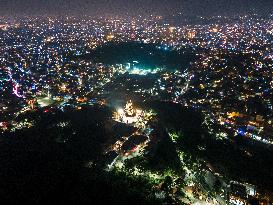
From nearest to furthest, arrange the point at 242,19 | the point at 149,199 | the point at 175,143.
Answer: the point at 149,199 < the point at 175,143 < the point at 242,19

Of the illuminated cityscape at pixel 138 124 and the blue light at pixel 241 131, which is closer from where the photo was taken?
the illuminated cityscape at pixel 138 124

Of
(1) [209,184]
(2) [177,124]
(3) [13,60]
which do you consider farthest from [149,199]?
(3) [13,60]

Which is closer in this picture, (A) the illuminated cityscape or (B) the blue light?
(A) the illuminated cityscape

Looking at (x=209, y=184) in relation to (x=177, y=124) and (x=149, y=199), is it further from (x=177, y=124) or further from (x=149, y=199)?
(x=177, y=124)

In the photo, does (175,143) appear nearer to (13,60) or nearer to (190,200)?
(190,200)

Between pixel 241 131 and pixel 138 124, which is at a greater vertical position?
pixel 241 131

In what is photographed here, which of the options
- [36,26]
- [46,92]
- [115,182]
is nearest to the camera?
[115,182]

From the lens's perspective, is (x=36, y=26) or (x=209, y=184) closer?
(x=209, y=184)

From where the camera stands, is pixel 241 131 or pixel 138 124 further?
pixel 138 124
